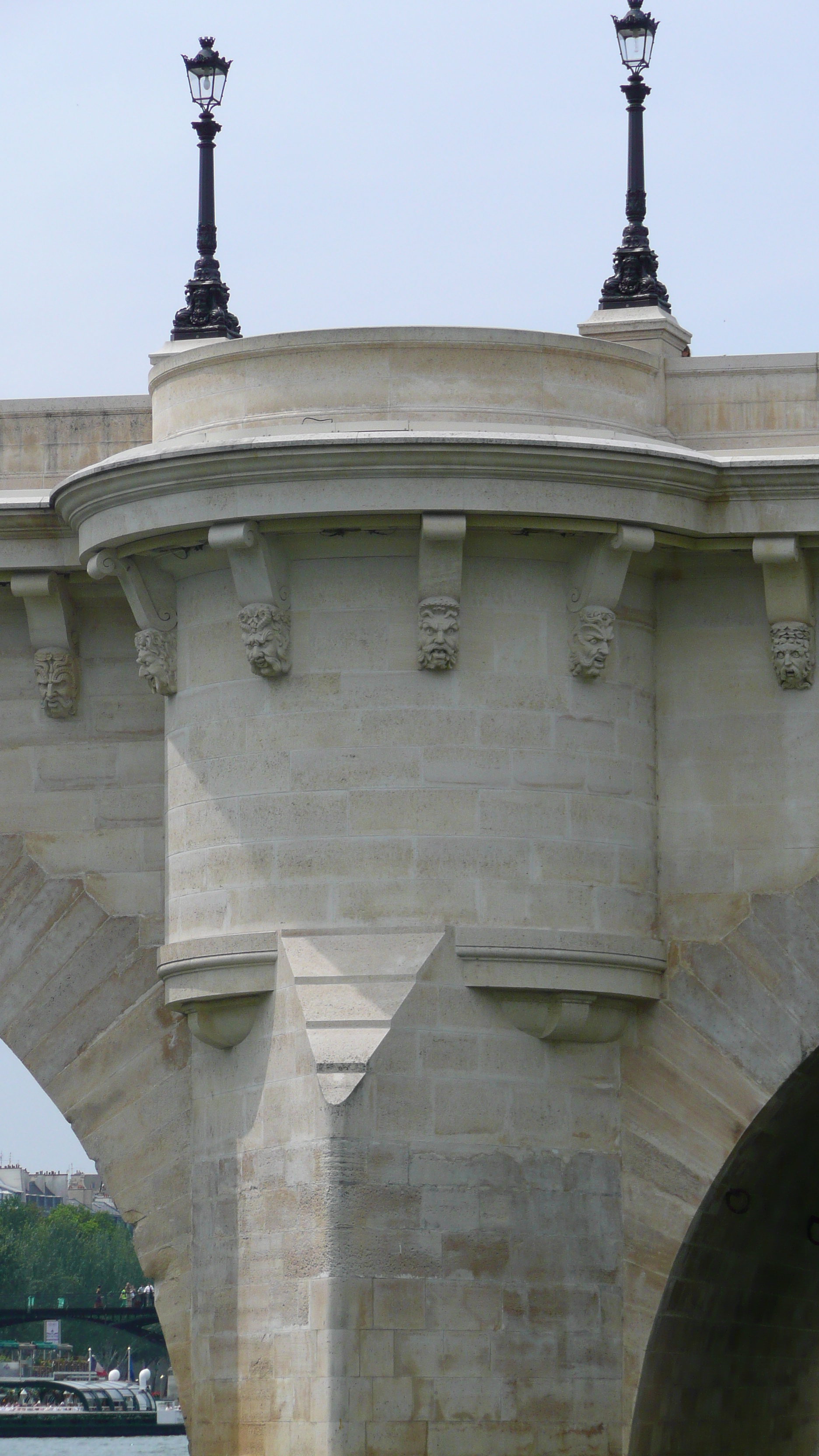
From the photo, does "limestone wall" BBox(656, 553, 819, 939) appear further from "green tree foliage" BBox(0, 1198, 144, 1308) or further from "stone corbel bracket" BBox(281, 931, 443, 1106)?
"green tree foliage" BBox(0, 1198, 144, 1308)

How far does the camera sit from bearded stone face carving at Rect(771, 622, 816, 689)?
57.4 feet

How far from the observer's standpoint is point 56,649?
61.2ft

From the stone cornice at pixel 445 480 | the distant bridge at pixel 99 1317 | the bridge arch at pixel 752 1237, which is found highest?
the distant bridge at pixel 99 1317

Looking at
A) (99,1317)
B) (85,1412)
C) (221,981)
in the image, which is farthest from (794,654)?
(85,1412)

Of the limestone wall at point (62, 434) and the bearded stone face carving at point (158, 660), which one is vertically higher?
the limestone wall at point (62, 434)

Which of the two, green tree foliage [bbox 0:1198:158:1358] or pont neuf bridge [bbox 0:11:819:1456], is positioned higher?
green tree foliage [bbox 0:1198:158:1358]

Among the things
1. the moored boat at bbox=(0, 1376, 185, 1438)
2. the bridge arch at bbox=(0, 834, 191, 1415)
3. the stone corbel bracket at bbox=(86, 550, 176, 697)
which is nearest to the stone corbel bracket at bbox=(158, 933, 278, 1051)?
the bridge arch at bbox=(0, 834, 191, 1415)

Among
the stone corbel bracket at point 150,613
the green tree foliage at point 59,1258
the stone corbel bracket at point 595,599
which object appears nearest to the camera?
the stone corbel bracket at point 595,599

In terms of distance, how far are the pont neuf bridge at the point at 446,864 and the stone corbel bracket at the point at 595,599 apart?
34mm

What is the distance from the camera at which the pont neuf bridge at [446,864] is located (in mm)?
16172

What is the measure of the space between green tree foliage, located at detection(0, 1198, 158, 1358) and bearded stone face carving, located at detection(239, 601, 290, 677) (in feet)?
344

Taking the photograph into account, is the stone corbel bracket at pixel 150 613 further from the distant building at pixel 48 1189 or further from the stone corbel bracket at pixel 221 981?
the distant building at pixel 48 1189

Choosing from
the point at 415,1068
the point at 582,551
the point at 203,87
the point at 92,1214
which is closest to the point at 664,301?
the point at 582,551

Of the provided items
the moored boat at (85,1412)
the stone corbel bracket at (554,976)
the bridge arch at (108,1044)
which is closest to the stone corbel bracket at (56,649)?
the bridge arch at (108,1044)
